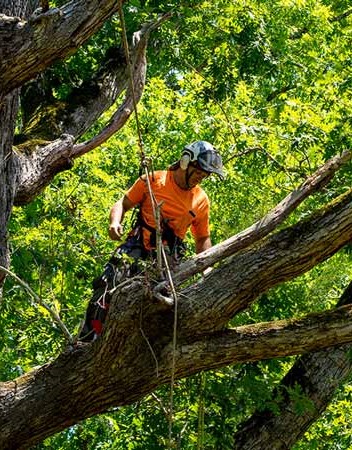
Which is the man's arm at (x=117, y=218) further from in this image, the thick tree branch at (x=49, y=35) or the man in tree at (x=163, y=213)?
the thick tree branch at (x=49, y=35)

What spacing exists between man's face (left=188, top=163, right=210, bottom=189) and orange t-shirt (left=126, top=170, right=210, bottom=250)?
59 millimetres

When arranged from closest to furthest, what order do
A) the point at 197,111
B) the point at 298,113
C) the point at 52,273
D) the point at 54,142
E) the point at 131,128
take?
the point at 54,142 < the point at 52,273 < the point at 298,113 < the point at 197,111 < the point at 131,128

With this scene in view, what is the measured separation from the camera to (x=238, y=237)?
18.8ft

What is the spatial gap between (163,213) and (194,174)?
296 mm

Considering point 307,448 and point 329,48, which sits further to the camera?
point 329,48

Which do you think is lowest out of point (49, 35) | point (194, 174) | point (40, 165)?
point (194, 174)

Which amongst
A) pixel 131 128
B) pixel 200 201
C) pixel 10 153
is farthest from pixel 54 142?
pixel 131 128

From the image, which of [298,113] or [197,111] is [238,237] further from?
[197,111]

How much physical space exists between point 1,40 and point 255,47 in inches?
250

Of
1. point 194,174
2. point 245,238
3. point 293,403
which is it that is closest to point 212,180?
point 293,403

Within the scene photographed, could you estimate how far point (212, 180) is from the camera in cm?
1176

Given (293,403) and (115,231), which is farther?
(293,403)

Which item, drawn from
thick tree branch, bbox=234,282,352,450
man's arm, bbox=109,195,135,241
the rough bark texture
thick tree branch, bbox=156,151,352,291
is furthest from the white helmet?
thick tree branch, bbox=234,282,352,450

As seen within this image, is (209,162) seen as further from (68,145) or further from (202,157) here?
(68,145)
